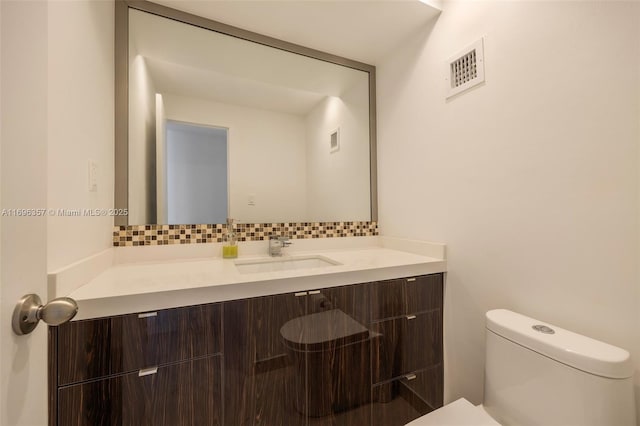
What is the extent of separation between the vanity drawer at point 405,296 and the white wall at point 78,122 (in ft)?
3.67

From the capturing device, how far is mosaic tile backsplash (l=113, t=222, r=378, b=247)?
4.20 feet

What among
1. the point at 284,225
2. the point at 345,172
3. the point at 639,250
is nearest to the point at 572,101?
the point at 639,250

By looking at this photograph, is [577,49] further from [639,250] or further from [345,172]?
[345,172]

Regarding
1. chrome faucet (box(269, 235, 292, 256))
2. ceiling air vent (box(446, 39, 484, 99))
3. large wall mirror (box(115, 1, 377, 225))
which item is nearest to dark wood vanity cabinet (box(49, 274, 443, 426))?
chrome faucet (box(269, 235, 292, 256))

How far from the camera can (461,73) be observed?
1270 millimetres

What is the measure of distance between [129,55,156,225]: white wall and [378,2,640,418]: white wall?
1.44m

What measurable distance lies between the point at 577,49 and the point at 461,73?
1.52ft

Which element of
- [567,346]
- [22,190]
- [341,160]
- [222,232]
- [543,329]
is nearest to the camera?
[22,190]

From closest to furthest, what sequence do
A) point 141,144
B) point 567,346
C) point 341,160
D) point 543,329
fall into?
1. point 567,346
2. point 543,329
3. point 141,144
4. point 341,160

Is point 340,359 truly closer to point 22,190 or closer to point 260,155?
point 22,190

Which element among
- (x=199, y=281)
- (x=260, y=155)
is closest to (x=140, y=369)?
(x=199, y=281)

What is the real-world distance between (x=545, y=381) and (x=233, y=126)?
5.71ft

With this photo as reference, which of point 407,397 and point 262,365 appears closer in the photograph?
point 262,365

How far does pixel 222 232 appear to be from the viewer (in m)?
1.46
